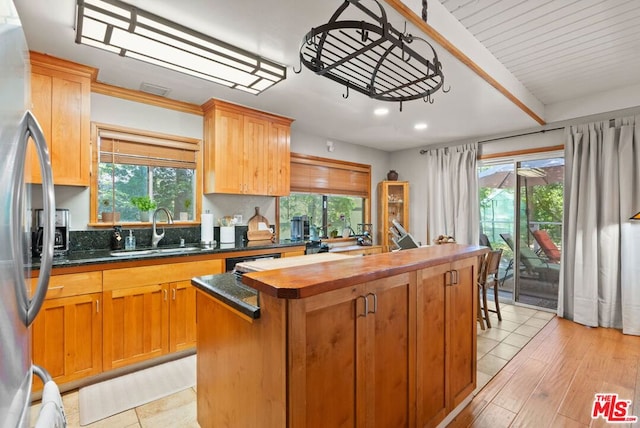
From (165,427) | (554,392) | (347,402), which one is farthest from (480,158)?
(165,427)

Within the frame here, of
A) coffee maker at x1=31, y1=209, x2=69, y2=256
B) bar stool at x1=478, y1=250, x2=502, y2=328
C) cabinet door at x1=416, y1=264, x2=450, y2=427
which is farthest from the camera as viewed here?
bar stool at x1=478, y1=250, x2=502, y2=328

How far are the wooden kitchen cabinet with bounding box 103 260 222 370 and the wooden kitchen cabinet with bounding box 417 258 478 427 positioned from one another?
1983 millimetres

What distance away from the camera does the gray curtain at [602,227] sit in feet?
10.6

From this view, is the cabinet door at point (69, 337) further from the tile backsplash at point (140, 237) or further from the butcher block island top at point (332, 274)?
the butcher block island top at point (332, 274)

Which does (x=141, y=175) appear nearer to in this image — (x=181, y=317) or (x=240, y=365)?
(x=181, y=317)

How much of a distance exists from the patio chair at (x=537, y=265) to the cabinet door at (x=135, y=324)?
175 inches

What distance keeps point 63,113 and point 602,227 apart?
17.7ft

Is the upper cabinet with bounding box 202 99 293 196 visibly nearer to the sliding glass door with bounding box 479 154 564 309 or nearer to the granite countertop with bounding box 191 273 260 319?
the granite countertop with bounding box 191 273 260 319

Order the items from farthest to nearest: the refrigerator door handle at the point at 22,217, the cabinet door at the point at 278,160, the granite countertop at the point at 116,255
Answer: the cabinet door at the point at 278,160, the granite countertop at the point at 116,255, the refrigerator door handle at the point at 22,217

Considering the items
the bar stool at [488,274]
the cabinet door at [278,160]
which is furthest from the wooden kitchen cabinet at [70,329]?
the bar stool at [488,274]

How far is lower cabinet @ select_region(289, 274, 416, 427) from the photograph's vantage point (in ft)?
3.61

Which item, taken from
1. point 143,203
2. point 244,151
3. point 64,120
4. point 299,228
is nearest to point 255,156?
point 244,151

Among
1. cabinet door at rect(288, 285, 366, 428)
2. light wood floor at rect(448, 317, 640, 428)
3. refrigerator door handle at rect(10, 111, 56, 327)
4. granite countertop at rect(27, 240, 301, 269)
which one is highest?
refrigerator door handle at rect(10, 111, 56, 327)

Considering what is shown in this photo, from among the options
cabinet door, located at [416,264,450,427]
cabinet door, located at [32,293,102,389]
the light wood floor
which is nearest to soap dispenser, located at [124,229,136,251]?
cabinet door, located at [32,293,102,389]
